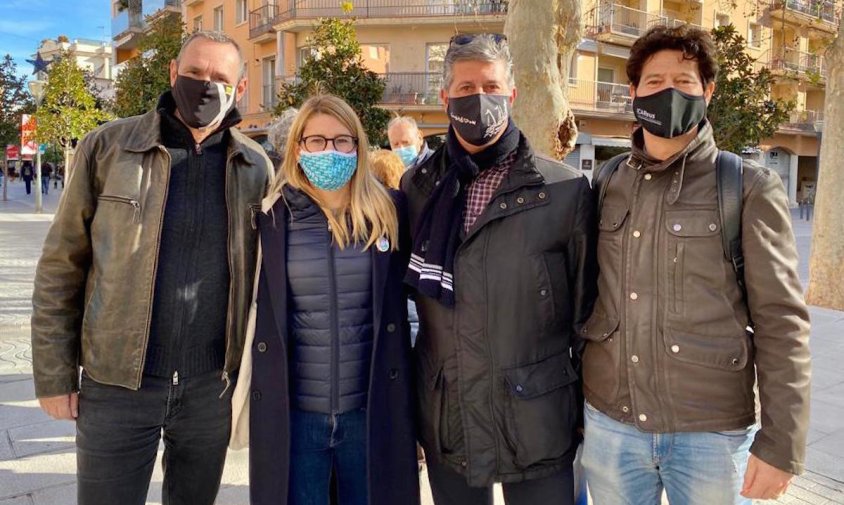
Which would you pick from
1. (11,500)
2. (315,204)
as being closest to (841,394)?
(315,204)

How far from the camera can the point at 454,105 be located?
2.53 m

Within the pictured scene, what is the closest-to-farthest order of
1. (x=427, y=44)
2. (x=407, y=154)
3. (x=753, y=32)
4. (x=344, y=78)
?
(x=407, y=154), (x=344, y=78), (x=427, y=44), (x=753, y=32)

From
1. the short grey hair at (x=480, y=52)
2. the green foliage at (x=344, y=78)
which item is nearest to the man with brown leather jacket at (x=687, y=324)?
the short grey hair at (x=480, y=52)

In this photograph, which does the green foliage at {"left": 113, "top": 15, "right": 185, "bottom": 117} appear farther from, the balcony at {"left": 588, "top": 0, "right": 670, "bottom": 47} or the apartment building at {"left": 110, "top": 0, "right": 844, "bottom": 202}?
the balcony at {"left": 588, "top": 0, "right": 670, "bottom": 47}

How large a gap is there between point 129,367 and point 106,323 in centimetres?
Answer: 19

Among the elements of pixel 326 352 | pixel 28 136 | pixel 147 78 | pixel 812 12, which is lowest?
pixel 326 352

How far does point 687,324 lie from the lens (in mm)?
2107

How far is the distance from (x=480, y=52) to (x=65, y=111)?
21268 mm

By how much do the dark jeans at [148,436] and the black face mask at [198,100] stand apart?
3.33ft

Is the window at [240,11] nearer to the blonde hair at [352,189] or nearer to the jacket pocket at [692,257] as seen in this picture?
the blonde hair at [352,189]

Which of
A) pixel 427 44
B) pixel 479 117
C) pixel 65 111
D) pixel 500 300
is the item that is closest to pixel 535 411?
pixel 500 300

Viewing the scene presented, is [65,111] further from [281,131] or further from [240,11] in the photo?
[281,131]

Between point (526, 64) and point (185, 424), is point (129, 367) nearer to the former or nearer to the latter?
point (185, 424)

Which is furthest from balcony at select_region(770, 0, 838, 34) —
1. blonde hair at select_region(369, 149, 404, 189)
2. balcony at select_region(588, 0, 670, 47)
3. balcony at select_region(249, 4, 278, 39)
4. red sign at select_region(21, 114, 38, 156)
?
red sign at select_region(21, 114, 38, 156)
